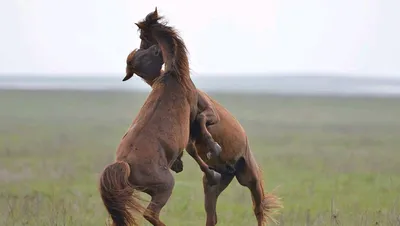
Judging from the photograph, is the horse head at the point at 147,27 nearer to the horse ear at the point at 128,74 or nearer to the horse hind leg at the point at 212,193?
the horse ear at the point at 128,74

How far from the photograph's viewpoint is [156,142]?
22.3ft

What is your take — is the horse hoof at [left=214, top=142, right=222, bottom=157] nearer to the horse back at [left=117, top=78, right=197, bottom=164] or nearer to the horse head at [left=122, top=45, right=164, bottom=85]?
the horse back at [left=117, top=78, right=197, bottom=164]

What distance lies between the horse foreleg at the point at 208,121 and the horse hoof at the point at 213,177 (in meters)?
0.23

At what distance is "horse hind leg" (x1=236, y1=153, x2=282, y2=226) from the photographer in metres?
8.25

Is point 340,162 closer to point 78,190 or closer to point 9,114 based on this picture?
point 78,190

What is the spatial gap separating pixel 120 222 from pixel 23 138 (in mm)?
18625

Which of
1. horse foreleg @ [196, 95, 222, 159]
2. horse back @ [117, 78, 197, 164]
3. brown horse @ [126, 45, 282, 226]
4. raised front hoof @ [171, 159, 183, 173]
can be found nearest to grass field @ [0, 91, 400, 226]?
brown horse @ [126, 45, 282, 226]

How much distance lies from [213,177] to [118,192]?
4.54 feet

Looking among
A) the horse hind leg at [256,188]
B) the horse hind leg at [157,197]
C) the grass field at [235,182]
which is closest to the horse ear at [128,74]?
the horse hind leg at [157,197]

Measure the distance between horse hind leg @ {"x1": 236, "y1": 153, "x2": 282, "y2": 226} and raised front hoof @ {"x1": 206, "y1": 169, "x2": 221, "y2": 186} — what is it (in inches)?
13.0

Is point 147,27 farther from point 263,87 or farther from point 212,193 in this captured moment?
point 263,87

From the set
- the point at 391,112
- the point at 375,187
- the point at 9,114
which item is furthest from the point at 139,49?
the point at 391,112

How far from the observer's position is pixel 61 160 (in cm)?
1936

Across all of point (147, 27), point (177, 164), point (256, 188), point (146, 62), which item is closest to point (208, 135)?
point (177, 164)
